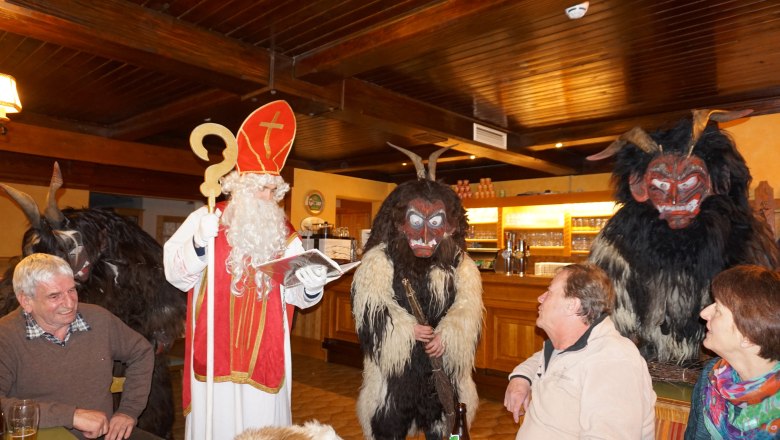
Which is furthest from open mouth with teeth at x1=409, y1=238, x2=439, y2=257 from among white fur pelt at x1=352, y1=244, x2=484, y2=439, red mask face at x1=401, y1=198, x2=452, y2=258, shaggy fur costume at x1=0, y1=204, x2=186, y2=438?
shaggy fur costume at x1=0, y1=204, x2=186, y2=438

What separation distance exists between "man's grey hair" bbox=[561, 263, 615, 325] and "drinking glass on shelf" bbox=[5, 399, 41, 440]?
5.39 ft

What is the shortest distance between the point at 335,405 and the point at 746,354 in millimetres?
3675

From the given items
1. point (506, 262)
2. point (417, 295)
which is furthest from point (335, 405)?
point (417, 295)

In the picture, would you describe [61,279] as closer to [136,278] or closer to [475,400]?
[136,278]

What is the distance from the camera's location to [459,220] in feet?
10.0

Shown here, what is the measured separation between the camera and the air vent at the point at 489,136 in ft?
21.4

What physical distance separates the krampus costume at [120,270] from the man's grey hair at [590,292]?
2249 millimetres

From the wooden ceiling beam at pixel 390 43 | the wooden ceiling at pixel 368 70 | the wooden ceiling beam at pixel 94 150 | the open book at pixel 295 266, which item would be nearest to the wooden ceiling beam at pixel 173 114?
the wooden ceiling at pixel 368 70

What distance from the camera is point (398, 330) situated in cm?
273

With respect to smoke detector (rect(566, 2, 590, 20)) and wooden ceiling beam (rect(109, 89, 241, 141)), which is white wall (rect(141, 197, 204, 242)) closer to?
wooden ceiling beam (rect(109, 89, 241, 141))

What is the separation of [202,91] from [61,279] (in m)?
3.83

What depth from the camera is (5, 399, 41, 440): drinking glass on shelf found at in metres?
1.47

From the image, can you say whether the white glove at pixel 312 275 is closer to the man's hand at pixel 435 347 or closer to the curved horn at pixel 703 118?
the man's hand at pixel 435 347

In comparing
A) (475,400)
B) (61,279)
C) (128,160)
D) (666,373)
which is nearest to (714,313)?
(666,373)
